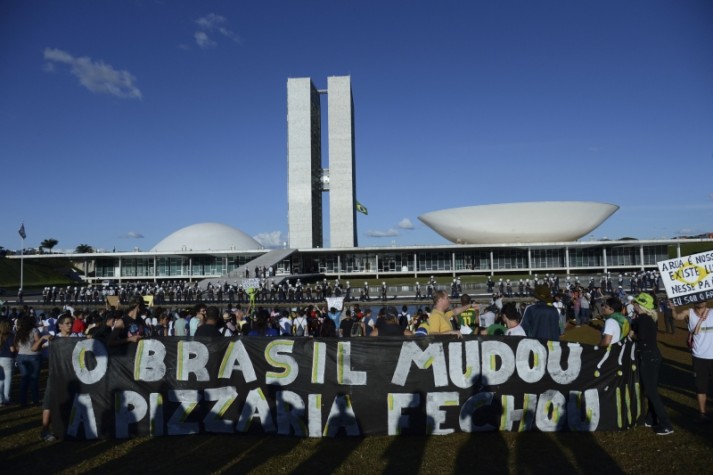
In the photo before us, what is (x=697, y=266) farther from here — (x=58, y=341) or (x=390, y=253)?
(x=390, y=253)

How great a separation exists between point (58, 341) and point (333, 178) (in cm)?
6875

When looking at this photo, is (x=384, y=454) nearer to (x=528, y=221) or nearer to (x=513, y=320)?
(x=513, y=320)

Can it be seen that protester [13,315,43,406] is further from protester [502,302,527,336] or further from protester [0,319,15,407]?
protester [502,302,527,336]

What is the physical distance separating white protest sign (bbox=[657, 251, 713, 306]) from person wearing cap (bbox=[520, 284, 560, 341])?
1.55 metres

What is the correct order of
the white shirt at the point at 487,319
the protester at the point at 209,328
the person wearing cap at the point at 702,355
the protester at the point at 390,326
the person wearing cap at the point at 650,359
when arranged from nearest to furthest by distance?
the person wearing cap at the point at 650,359
the person wearing cap at the point at 702,355
the protester at the point at 209,328
the protester at the point at 390,326
the white shirt at the point at 487,319

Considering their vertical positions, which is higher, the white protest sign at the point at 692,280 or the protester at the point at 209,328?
the white protest sign at the point at 692,280

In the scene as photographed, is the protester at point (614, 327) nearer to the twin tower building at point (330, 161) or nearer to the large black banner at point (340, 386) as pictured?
the large black banner at point (340, 386)

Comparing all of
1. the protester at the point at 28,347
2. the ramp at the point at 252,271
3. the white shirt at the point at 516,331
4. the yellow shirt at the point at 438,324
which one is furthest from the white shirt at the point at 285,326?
the ramp at the point at 252,271

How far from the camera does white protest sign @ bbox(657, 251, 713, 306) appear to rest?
680 centimetres

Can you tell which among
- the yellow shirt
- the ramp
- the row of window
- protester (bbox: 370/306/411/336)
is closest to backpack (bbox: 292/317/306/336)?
protester (bbox: 370/306/411/336)

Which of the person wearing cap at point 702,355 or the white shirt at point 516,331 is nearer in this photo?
the person wearing cap at point 702,355

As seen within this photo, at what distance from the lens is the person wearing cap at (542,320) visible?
6781mm

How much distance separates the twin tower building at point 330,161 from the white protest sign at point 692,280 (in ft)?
215

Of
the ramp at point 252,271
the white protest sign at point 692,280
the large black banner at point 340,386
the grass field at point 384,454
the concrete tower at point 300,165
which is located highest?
the concrete tower at point 300,165
